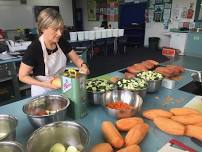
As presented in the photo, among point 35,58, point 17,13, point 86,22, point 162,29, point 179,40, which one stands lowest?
point 179,40

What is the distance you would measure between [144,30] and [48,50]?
23.7 ft

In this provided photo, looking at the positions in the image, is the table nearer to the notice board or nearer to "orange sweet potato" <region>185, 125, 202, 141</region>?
"orange sweet potato" <region>185, 125, 202, 141</region>

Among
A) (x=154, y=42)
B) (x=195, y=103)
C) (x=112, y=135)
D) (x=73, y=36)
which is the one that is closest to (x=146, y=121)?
(x=112, y=135)

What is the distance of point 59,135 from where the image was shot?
91cm

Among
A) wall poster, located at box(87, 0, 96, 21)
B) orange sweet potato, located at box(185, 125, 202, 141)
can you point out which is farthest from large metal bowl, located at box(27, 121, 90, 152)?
wall poster, located at box(87, 0, 96, 21)

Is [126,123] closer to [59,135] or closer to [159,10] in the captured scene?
[59,135]

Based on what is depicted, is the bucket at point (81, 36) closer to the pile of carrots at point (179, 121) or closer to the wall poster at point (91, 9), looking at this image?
the pile of carrots at point (179, 121)

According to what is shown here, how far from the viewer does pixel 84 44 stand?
554 centimetres

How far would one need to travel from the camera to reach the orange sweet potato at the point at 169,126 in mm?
966

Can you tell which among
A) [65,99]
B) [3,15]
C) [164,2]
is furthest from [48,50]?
[164,2]

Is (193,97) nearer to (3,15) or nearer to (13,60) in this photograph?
(13,60)

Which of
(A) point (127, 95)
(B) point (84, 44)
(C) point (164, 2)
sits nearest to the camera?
(A) point (127, 95)

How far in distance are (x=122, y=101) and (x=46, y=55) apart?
0.74m

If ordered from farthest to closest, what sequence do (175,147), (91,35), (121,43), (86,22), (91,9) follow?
1. (86,22)
2. (91,9)
3. (121,43)
4. (91,35)
5. (175,147)
